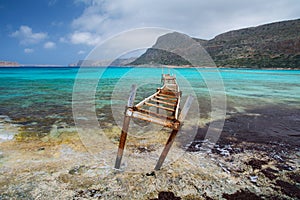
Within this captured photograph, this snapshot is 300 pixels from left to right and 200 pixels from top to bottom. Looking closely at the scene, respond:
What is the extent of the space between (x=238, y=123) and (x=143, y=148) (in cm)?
578

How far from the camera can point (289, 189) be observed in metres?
4.31

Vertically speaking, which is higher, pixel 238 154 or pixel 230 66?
pixel 230 66

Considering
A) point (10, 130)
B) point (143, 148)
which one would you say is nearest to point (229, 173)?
point (143, 148)

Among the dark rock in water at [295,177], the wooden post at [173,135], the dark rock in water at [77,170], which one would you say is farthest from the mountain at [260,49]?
the dark rock in water at [295,177]

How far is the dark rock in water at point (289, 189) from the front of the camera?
414 centimetres

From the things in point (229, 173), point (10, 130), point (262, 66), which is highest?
point (262, 66)

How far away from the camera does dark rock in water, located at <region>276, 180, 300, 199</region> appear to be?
4.14 m

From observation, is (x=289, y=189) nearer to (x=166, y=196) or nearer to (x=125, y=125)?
(x=166, y=196)

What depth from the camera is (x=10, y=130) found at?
24.8 ft

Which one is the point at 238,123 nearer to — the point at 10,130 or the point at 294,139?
the point at 294,139

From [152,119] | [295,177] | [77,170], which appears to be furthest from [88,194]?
[295,177]

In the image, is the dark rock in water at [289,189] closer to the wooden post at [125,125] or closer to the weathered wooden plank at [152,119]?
the weathered wooden plank at [152,119]

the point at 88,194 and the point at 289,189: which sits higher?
the point at 88,194

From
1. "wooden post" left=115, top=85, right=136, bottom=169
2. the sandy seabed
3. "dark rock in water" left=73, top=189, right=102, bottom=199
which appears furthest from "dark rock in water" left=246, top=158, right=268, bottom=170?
"dark rock in water" left=73, top=189, right=102, bottom=199
